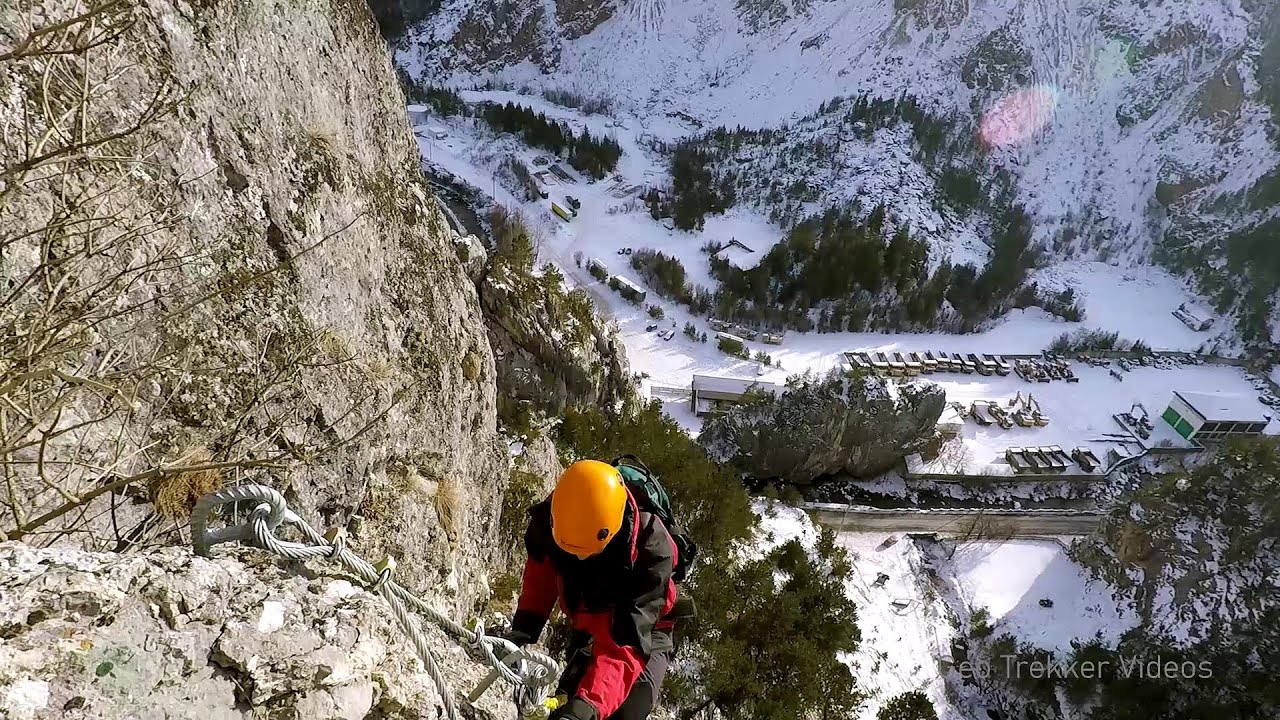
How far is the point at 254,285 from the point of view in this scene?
4543 millimetres

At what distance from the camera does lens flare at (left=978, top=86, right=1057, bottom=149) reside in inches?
2322

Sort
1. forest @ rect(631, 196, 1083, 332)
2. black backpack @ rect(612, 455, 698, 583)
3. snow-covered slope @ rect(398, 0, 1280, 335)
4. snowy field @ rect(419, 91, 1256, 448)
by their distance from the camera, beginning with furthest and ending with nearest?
1. snow-covered slope @ rect(398, 0, 1280, 335)
2. forest @ rect(631, 196, 1083, 332)
3. snowy field @ rect(419, 91, 1256, 448)
4. black backpack @ rect(612, 455, 698, 583)

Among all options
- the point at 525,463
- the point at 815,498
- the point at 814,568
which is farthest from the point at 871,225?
the point at 525,463

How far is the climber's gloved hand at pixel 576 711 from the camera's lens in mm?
3158

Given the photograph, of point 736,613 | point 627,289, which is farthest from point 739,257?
point 736,613

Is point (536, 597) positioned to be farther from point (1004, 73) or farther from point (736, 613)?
point (1004, 73)

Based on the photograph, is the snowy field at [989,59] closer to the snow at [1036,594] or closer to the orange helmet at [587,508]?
the snow at [1036,594]

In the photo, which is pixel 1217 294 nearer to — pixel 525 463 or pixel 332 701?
pixel 525 463

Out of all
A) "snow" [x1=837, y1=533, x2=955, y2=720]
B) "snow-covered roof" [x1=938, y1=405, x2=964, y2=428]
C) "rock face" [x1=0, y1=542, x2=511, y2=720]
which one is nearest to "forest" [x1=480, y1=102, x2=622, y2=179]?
"snow-covered roof" [x1=938, y1=405, x2=964, y2=428]

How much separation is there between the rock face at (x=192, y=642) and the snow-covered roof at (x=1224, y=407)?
41.6m

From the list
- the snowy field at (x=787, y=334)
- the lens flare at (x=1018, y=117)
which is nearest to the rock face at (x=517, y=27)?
the snowy field at (x=787, y=334)

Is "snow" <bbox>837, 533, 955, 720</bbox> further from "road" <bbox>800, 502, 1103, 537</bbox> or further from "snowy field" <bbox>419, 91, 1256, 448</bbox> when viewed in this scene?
"snowy field" <bbox>419, 91, 1256, 448</bbox>

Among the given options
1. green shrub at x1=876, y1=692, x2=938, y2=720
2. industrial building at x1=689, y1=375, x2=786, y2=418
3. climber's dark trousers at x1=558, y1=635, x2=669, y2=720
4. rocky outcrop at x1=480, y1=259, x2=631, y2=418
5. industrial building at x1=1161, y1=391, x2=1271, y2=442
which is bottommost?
industrial building at x1=1161, y1=391, x2=1271, y2=442

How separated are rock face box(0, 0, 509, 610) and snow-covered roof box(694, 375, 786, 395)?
21.6 meters
